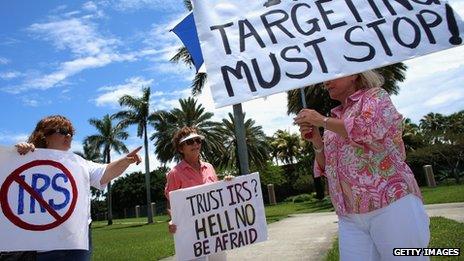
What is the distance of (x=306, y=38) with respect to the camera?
2945mm

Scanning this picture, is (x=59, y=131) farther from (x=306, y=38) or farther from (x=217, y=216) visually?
(x=306, y=38)

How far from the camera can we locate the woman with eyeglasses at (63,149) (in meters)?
3.14

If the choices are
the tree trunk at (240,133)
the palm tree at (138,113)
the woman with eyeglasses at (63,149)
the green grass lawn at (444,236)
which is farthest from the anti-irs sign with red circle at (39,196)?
the palm tree at (138,113)

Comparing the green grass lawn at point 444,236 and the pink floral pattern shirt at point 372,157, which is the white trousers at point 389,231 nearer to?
the pink floral pattern shirt at point 372,157

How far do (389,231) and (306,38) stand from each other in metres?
1.34

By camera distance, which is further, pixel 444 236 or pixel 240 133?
pixel 444 236

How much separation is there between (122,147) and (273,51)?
58.4m

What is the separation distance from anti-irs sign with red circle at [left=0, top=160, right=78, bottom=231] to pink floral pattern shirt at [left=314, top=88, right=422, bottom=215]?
6.50 ft

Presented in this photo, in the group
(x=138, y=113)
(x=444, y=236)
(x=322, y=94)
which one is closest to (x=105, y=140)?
(x=138, y=113)

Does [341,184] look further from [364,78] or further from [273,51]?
[273,51]

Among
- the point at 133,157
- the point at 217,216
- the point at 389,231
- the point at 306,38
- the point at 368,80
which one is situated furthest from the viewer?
the point at 217,216

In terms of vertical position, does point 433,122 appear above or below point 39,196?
above

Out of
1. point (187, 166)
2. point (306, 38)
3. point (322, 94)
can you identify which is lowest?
point (187, 166)

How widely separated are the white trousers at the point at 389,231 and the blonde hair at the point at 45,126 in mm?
2238
